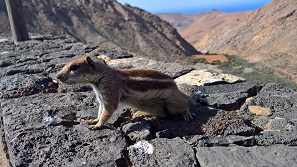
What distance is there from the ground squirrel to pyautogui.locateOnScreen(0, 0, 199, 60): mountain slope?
2406cm

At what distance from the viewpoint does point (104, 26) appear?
3425 cm

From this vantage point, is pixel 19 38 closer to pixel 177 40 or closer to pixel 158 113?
pixel 158 113

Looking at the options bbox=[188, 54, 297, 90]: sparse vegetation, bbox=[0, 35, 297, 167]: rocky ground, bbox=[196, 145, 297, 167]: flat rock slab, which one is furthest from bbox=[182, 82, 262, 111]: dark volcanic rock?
bbox=[188, 54, 297, 90]: sparse vegetation

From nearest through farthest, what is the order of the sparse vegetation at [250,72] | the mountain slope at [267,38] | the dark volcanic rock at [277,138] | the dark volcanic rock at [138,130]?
the dark volcanic rock at [277,138]
the dark volcanic rock at [138,130]
the sparse vegetation at [250,72]
the mountain slope at [267,38]

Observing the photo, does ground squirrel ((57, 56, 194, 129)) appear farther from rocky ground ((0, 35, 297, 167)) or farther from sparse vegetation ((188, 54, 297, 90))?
sparse vegetation ((188, 54, 297, 90))

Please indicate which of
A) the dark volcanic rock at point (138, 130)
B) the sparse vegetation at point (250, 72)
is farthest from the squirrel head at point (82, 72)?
the sparse vegetation at point (250, 72)

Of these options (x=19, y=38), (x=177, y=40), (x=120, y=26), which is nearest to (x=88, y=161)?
(x=19, y=38)

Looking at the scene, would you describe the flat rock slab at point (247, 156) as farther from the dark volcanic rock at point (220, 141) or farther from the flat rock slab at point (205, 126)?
the flat rock slab at point (205, 126)

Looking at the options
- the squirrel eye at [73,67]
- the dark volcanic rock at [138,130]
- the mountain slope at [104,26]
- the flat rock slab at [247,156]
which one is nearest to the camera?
the flat rock slab at [247,156]

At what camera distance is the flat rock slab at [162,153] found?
2287mm

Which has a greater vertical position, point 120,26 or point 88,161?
point 88,161

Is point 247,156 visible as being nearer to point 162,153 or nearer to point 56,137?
point 162,153

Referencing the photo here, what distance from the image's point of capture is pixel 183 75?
466cm

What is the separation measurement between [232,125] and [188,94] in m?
0.93
